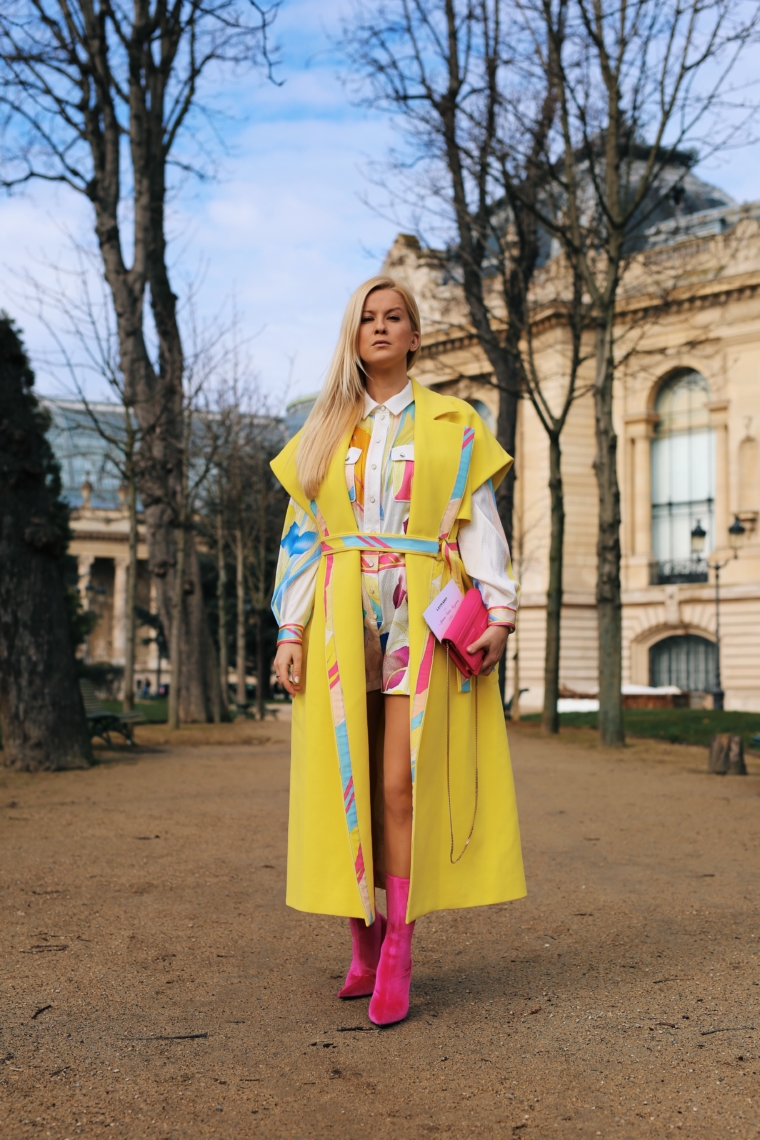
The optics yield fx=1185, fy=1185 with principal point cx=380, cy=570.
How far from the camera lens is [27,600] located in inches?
409

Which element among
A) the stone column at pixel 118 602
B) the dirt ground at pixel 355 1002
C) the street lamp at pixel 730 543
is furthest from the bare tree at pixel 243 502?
the stone column at pixel 118 602

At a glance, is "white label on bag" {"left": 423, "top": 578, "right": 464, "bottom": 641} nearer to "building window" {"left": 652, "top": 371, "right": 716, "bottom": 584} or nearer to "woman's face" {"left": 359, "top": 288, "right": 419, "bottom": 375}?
"woman's face" {"left": 359, "top": 288, "right": 419, "bottom": 375}

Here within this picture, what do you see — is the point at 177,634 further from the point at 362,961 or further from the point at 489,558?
the point at 489,558

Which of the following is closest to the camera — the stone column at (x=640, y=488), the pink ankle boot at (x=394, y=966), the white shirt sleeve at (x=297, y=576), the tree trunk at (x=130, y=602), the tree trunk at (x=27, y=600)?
the pink ankle boot at (x=394, y=966)

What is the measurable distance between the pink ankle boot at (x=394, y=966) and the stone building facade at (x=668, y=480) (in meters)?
30.6

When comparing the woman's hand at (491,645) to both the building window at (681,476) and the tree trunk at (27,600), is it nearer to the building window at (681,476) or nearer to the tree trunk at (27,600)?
the tree trunk at (27,600)

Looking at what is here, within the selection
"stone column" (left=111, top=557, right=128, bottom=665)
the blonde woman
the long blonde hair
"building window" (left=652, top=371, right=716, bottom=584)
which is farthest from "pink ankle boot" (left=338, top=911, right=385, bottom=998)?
"stone column" (left=111, top=557, right=128, bottom=665)

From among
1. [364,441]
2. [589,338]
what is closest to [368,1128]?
[364,441]

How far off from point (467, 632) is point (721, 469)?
34209mm

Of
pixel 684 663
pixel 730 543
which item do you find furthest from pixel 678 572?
pixel 684 663

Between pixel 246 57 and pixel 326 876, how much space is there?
18.8 metres

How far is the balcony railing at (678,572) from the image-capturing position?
118 ft

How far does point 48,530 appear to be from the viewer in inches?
411

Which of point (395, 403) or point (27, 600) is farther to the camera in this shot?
point (27, 600)
